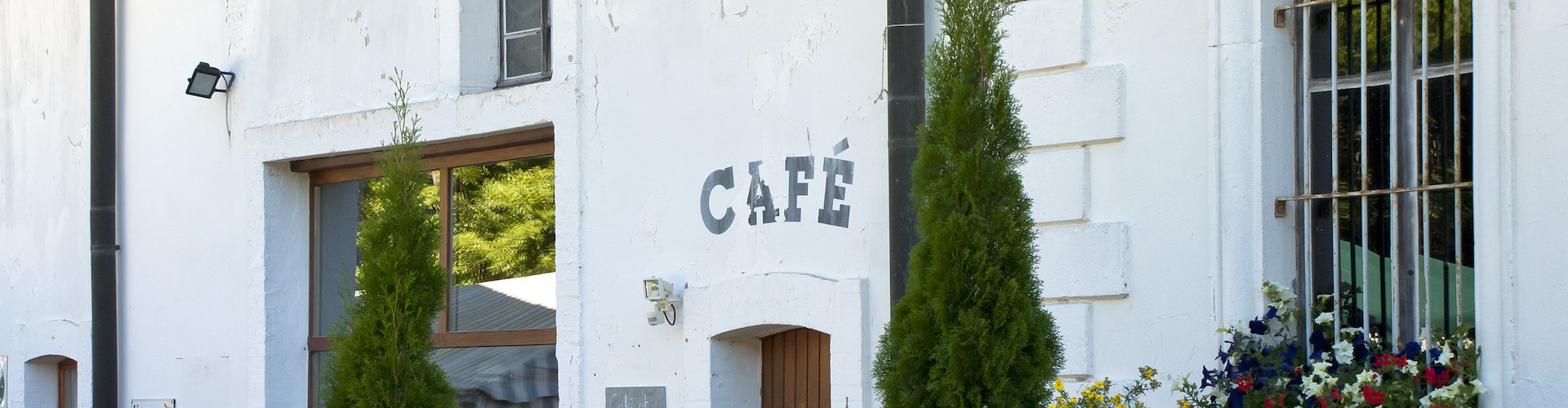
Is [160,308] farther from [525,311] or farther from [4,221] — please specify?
[525,311]

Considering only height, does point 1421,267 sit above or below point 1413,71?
below

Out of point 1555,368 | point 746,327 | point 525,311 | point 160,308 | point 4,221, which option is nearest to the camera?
point 1555,368

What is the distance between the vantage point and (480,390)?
8.41 meters

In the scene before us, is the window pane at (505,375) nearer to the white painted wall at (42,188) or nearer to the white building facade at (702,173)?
the white building facade at (702,173)

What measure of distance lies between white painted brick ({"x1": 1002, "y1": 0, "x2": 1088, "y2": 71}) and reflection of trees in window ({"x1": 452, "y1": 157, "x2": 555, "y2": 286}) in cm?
293

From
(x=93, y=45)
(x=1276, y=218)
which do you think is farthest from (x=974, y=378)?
(x=93, y=45)

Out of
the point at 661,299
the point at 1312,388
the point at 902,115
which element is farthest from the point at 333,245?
the point at 1312,388

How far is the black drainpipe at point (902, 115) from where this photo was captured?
6.09 meters

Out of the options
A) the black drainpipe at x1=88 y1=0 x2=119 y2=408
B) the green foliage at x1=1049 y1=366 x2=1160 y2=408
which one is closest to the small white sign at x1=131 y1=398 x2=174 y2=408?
the black drainpipe at x1=88 y1=0 x2=119 y2=408

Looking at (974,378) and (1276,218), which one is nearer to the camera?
(974,378)

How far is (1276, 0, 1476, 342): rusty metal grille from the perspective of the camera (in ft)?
16.6

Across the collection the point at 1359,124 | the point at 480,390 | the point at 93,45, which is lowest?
the point at 480,390

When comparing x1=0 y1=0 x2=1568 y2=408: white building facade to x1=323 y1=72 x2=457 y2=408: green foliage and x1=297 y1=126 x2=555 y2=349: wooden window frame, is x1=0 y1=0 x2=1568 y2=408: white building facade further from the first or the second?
x1=323 y1=72 x2=457 y2=408: green foliage

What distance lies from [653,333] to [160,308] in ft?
13.5
